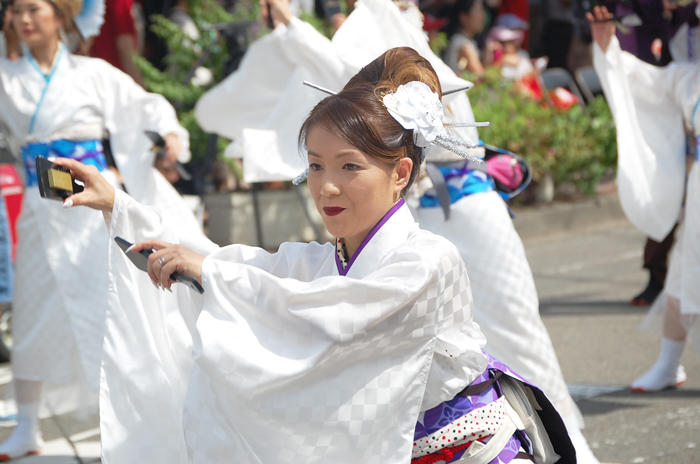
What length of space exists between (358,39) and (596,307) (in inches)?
112

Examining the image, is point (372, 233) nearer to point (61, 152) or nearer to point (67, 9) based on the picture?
point (61, 152)

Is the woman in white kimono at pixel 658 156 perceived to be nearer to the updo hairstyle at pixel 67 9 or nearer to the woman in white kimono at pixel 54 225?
the woman in white kimono at pixel 54 225

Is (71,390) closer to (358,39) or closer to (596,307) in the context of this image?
(358,39)

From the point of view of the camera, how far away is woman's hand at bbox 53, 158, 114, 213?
7.34 feet

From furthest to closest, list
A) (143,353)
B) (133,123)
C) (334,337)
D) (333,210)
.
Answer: (133,123) < (143,353) < (333,210) < (334,337)

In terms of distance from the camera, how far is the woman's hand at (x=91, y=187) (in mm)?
2236

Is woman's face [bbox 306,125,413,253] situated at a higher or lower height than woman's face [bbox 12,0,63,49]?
lower

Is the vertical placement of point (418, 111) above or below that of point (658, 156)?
above

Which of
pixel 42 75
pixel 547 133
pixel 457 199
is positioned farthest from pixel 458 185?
pixel 547 133

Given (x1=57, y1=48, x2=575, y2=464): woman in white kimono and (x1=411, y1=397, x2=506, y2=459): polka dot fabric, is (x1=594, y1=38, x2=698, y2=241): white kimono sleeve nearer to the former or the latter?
(x1=57, y1=48, x2=575, y2=464): woman in white kimono

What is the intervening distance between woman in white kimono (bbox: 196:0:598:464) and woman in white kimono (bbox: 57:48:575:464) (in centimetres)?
105

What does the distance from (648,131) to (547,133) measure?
3965 mm

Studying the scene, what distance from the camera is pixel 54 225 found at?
3631mm

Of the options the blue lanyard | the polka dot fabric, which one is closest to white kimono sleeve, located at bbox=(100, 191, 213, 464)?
the polka dot fabric
